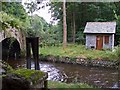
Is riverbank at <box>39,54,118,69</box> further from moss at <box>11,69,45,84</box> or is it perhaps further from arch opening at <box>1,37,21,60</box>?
moss at <box>11,69,45,84</box>

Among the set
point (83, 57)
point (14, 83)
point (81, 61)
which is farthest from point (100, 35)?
point (14, 83)

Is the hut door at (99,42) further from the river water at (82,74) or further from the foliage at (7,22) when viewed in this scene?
the foliage at (7,22)

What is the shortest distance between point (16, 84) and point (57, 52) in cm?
1541

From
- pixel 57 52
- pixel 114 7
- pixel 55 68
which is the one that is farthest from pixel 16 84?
pixel 114 7

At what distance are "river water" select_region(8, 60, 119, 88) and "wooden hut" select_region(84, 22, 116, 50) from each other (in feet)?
16.7

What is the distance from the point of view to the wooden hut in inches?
814

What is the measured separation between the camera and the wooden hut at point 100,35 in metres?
20.7

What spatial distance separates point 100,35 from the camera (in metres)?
21.1

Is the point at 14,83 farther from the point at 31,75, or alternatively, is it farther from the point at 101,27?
the point at 101,27

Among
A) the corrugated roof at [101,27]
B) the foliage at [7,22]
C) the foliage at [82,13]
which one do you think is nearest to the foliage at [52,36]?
the foliage at [82,13]

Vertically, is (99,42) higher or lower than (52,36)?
lower

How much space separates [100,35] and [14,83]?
1795 cm

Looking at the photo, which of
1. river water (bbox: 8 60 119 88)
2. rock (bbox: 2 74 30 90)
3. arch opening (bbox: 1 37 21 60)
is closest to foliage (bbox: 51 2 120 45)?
arch opening (bbox: 1 37 21 60)

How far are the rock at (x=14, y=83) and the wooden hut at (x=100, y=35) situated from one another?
57.0 feet
